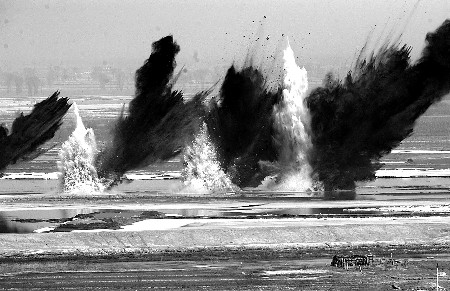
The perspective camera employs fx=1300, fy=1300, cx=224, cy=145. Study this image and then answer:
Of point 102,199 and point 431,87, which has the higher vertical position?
point 431,87

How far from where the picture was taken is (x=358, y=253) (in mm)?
68375

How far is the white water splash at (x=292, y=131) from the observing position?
103 m

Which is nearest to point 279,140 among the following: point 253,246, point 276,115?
point 276,115

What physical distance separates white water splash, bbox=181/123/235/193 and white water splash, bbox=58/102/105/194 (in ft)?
22.5

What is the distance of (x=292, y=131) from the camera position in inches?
4173

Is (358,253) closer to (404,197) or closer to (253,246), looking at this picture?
(253,246)

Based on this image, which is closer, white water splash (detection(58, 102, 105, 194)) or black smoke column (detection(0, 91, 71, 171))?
white water splash (detection(58, 102, 105, 194))

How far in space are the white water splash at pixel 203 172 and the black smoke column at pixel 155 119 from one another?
1.83 m

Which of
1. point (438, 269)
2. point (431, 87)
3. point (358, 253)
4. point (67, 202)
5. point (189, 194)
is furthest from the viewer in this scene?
point (431, 87)

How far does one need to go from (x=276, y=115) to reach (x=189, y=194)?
1319 centimetres

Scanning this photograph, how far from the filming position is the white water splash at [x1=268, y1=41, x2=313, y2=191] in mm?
103375

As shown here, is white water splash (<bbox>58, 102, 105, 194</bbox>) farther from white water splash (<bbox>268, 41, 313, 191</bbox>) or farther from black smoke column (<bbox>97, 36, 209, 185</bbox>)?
white water splash (<bbox>268, 41, 313, 191</bbox>)

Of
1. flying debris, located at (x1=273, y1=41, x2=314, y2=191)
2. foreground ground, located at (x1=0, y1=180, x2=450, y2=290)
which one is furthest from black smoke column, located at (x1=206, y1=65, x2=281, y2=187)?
foreground ground, located at (x1=0, y1=180, x2=450, y2=290)

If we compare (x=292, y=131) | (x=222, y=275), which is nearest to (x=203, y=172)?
(x=292, y=131)
